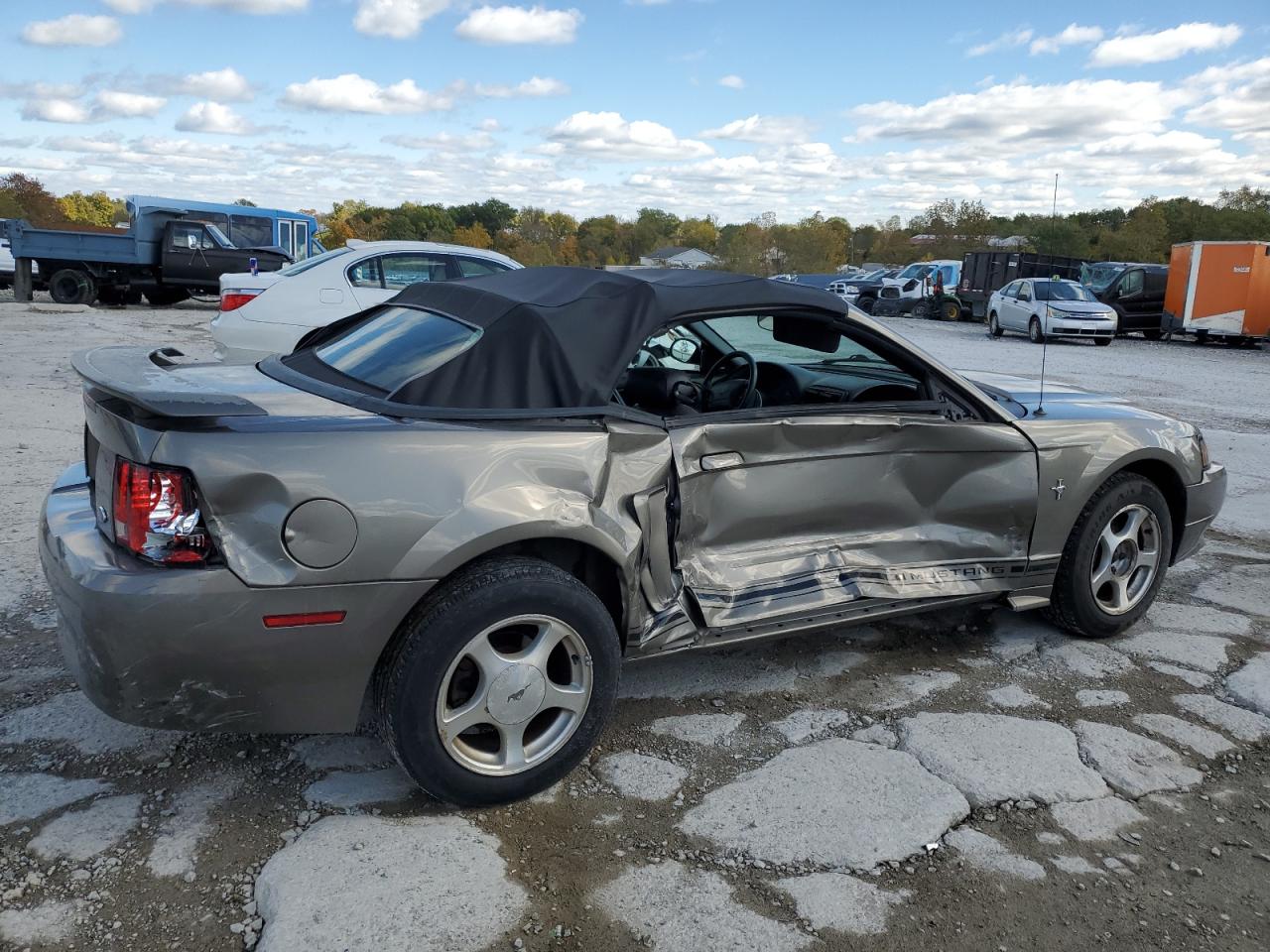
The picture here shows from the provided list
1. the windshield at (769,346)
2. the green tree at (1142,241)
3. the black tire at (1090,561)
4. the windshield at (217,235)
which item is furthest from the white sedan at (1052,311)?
the green tree at (1142,241)

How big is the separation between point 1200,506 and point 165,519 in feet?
13.6

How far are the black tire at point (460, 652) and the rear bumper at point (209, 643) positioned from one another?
0.24 feet

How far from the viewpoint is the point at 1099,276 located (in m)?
26.9

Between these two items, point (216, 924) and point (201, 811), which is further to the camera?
point (201, 811)

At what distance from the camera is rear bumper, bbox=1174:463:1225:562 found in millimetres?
4461

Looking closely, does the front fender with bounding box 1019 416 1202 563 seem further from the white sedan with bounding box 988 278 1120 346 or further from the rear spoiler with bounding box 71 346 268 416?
the white sedan with bounding box 988 278 1120 346

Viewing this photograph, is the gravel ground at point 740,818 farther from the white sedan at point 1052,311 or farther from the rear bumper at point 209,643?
the white sedan at point 1052,311

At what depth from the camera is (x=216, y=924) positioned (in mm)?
2354

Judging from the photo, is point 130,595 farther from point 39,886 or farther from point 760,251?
point 760,251

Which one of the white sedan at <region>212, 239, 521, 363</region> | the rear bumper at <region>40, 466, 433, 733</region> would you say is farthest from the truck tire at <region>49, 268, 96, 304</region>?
the rear bumper at <region>40, 466, 433, 733</region>

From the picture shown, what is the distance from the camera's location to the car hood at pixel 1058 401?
164 inches

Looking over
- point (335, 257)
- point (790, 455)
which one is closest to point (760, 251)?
point (335, 257)

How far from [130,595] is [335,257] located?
23.4ft

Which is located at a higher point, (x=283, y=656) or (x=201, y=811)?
(x=283, y=656)
